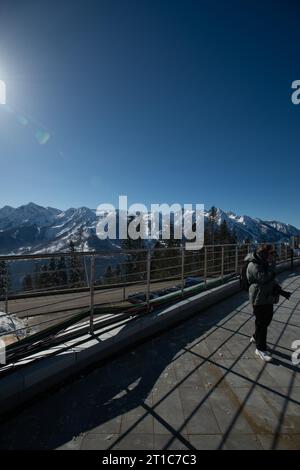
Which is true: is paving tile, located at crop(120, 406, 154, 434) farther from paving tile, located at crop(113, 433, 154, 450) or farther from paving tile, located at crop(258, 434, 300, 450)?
paving tile, located at crop(258, 434, 300, 450)

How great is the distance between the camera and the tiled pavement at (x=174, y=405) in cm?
218

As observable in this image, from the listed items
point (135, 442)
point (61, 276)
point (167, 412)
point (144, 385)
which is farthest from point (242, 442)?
point (61, 276)

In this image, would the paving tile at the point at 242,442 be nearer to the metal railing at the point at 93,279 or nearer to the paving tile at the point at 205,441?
the paving tile at the point at 205,441

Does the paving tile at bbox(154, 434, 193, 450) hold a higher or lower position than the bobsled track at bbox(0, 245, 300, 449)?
lower

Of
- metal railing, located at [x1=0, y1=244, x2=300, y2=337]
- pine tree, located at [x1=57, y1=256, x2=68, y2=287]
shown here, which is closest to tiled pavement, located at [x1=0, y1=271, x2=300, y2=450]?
metal railing, located at [x1=0, y1=244, x2=300, y2=337]

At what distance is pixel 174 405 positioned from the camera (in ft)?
8.64

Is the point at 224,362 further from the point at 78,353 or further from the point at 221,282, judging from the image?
the point at 221,282

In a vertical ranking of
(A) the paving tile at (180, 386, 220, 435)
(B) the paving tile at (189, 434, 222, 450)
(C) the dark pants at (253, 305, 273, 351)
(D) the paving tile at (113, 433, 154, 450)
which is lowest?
(D) the paving tile at (113, 433, 154, 450)

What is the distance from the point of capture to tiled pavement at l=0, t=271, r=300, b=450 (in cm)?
218

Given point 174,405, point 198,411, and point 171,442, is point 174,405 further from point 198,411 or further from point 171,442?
point 171,442

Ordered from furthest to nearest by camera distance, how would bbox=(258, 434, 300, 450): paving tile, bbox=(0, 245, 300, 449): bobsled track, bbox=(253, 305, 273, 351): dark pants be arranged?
bbox=(253, 305, 273, 351): dark pants < bbox=(0, 245, 300, 449): bobsled track < bbox=(258, 434, 300, 450): paving tile

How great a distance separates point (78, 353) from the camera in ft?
10.5

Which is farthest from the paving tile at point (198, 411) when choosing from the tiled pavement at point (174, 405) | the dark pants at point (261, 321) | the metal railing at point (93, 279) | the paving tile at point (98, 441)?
the metal railing at point (93, 279)
